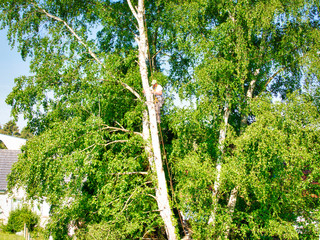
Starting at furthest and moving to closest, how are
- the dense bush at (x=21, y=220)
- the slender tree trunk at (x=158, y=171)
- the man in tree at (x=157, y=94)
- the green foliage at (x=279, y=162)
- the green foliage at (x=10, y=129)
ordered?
the green foliage at (x=10, y=129), the dense bush at (x=21, y=220), the man in tree at (x=157, y=94), the slender tree trunk at (x=158, y=171), the green foliage at (x=279, y=162)

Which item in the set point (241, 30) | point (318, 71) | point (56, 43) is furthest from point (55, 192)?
point (318, 71)

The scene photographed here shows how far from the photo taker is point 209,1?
30.5 ft

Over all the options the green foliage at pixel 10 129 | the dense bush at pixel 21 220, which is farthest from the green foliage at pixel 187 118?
the green foliage at pixel 10 129

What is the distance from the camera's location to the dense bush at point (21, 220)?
1501 centimetres

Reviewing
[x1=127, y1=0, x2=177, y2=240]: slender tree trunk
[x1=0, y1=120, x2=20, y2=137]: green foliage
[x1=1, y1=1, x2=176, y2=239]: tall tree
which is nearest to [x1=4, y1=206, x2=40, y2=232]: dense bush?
[x1=1, y1=1, x2=176, y2=239]: tall tree

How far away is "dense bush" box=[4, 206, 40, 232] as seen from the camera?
49.2 ft

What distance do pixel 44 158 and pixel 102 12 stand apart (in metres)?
5.05

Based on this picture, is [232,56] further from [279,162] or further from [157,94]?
[279,162]

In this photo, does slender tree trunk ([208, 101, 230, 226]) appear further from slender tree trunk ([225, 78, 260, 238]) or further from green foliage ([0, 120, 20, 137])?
green foliage ([0, 120, 20, 137])

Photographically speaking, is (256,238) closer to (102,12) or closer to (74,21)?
(102,12)

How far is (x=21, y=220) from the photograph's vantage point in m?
15.0

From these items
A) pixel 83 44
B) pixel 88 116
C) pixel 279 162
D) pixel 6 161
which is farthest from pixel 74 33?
pixel 6 161

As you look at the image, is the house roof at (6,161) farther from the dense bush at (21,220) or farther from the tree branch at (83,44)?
the tree branch at (83,44)

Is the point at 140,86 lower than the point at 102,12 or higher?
lower
